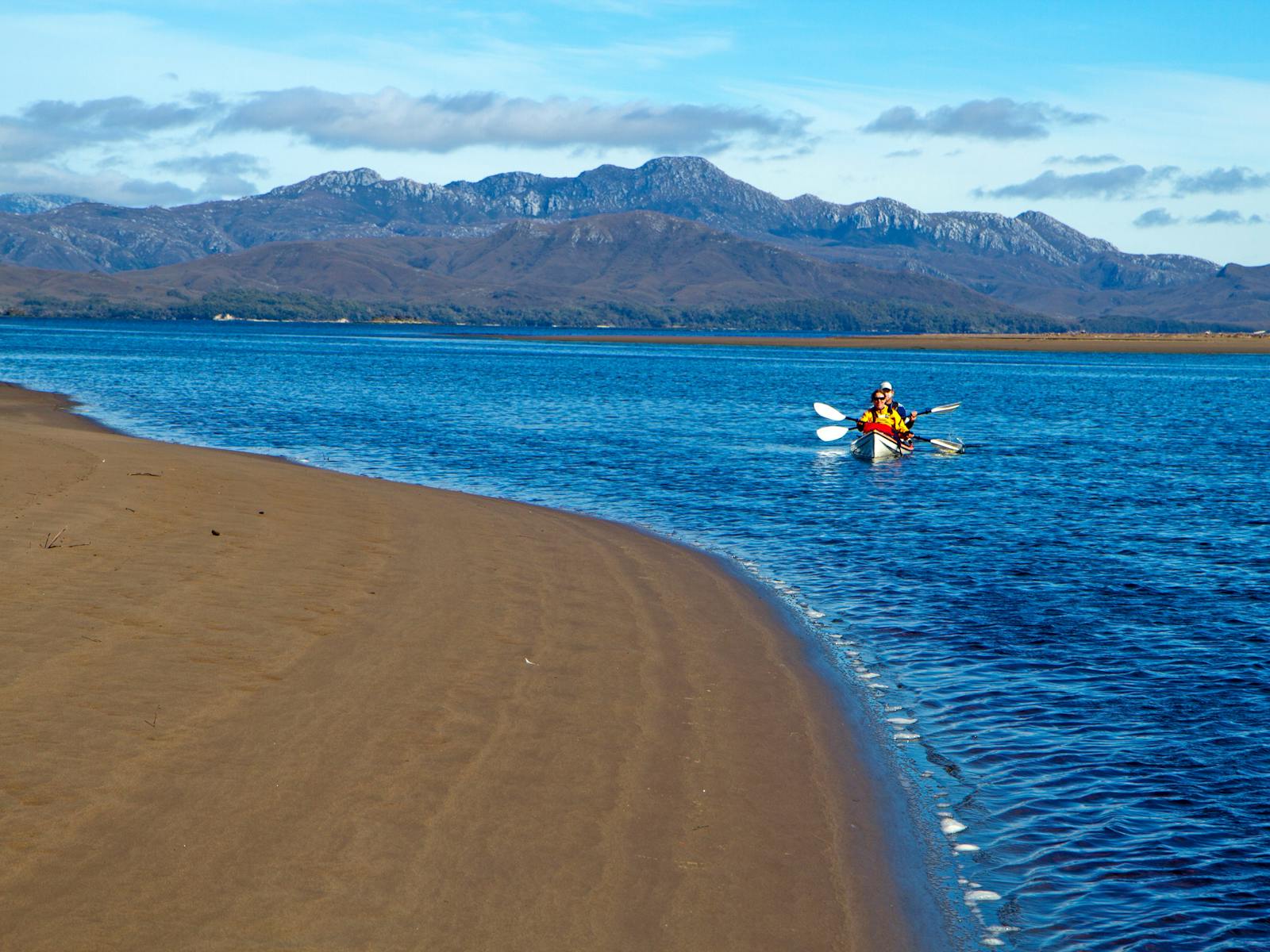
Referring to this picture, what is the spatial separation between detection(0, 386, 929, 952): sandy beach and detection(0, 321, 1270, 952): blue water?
1.08m

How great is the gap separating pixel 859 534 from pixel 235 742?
1604 cm

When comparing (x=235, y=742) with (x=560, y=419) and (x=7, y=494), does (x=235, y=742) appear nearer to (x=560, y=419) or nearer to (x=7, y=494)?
(x=7, y=494)

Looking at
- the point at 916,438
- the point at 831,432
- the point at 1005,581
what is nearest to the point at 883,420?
the point at 916,438

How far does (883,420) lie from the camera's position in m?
40.1

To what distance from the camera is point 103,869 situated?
7.29m

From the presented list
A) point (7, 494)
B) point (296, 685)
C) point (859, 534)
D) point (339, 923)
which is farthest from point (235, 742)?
point (859, 534)

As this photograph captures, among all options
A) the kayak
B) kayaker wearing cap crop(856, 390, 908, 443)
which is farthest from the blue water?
kayaker wearing cap crop(856, 390, 908, 443)

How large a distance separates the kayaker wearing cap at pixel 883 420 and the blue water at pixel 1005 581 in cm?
163

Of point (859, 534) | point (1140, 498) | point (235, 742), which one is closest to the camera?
point (235, 742)

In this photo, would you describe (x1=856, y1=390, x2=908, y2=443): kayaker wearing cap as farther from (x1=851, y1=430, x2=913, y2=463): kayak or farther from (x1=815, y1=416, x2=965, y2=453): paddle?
(x1=815, y1=416, x2=965, y2=453): paddle

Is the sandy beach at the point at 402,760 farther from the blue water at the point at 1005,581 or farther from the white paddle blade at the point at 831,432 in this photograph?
the white paddle blade at the point at 831,432

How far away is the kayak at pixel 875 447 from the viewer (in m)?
38.9

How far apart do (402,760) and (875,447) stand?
3139cm

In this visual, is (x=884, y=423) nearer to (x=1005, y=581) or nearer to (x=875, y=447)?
(x=875, y=447)
